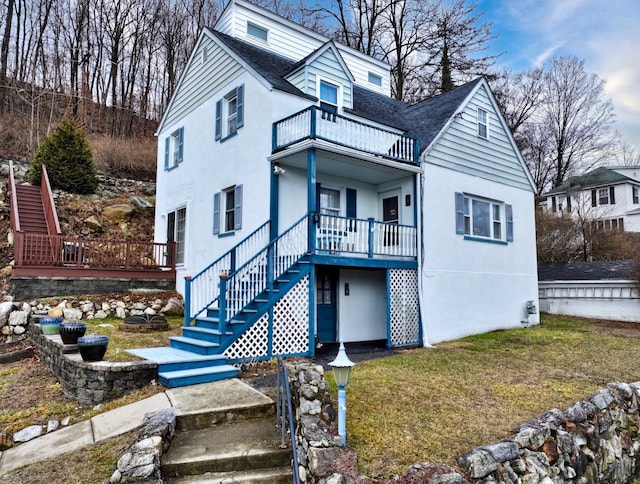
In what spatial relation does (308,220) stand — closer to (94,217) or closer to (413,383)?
(413,383)

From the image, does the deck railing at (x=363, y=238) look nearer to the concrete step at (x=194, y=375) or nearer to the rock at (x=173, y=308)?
the concrete step at (x=194, y=375)

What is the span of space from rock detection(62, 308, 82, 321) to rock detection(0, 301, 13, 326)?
4.02 feet

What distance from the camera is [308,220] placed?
954 cm

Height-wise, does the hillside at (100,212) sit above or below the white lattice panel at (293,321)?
above

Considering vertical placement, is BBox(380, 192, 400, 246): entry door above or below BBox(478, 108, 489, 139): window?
below

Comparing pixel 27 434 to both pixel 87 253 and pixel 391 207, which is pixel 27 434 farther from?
pixel 391 207

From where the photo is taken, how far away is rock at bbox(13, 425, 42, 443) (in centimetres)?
559

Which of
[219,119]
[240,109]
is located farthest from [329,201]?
[219,119]

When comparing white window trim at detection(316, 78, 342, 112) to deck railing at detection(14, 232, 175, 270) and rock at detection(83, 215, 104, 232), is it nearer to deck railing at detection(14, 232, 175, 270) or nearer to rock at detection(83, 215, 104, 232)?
deck railing at detection(14, 232, 175, 270)

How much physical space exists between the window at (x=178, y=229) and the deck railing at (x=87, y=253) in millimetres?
241

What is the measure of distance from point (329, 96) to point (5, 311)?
985 cm

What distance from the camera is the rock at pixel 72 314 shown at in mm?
10648

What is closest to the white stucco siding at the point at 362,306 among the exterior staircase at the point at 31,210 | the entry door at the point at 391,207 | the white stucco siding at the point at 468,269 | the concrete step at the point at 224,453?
the white stucco siding at the point at 468,269

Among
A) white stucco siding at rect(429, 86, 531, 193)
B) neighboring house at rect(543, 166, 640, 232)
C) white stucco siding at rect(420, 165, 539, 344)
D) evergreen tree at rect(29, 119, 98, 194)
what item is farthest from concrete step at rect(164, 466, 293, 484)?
neighboring house at rect(543, 166, 640, 232)
